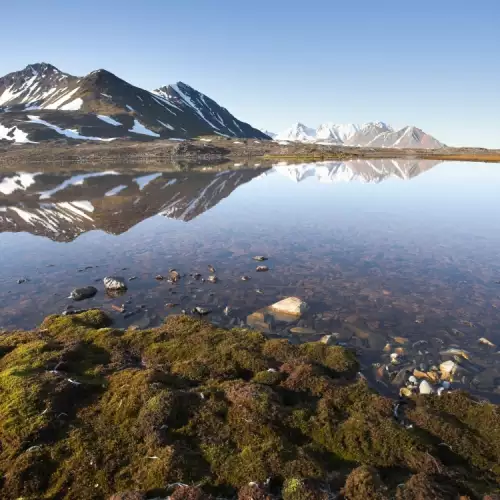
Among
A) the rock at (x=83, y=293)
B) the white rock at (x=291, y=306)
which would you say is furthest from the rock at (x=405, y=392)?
the rock at (x=83, y=293)

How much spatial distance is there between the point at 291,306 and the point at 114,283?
421 inches

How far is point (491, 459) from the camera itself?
8.23m

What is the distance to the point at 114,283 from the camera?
20.9 metres

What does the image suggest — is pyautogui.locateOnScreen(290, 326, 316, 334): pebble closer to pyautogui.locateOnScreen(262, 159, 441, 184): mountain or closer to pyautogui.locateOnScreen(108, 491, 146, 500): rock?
pyautogui.locateOnScreen(108, 491, 146, 500): rock

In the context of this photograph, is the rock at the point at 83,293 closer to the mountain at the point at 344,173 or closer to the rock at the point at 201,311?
the rock at the point at 201,311

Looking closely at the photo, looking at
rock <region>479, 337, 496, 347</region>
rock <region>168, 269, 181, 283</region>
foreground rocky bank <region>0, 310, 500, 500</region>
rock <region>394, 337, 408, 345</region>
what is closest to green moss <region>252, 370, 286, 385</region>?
foreground rocky bank <region>0, 310, 500, 500</region>

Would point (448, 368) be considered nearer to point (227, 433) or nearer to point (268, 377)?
point (268, 377)

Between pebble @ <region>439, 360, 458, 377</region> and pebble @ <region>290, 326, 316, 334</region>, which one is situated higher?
pebble @ <region>439, 360, 458, 377</region>

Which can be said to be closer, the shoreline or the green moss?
the green moss

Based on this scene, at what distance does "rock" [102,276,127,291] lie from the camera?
20.7 m

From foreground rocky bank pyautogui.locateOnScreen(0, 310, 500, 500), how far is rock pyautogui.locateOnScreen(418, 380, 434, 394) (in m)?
0.85

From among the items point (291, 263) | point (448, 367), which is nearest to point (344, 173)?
point (291, 263)

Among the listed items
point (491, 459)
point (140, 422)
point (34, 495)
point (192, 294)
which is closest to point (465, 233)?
point (192, 294)

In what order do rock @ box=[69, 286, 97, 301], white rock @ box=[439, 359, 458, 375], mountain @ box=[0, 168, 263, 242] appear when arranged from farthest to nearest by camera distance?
mountain @ box=[0, 168, 263, 242], rock @ box=[69, 286, 97, 301], white rock @ box=[439, 359, 458, 375]
